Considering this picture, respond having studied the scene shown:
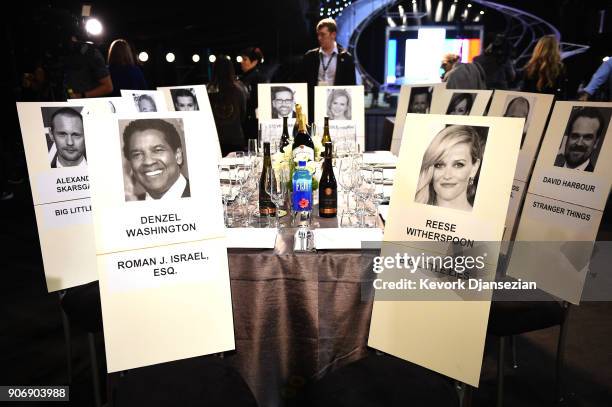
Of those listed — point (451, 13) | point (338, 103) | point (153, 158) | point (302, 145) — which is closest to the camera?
point (153, 158)

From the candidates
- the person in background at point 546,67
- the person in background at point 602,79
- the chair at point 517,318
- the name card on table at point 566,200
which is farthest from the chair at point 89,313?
the person in background at point 602,79

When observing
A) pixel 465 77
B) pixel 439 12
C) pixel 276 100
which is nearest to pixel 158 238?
pixel 276 100

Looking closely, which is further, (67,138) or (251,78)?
(251,78)

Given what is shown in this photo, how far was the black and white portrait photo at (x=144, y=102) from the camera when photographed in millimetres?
2436

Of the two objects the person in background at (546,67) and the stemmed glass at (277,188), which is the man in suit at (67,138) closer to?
the stemmed glass at (277,188)

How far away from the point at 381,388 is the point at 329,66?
340 centimetres

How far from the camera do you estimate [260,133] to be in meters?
3.06

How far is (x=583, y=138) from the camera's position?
1.78 metres

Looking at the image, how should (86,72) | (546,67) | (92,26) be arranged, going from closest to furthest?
(546,67) < (86,72) < (92,26)

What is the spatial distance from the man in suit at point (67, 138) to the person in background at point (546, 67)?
10.5 feet

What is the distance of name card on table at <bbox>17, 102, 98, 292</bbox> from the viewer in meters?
1.75

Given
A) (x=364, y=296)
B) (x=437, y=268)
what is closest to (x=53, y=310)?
(x=364, y=296)

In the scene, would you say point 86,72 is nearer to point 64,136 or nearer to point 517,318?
point 64,136

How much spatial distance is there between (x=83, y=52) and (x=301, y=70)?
1829mm
